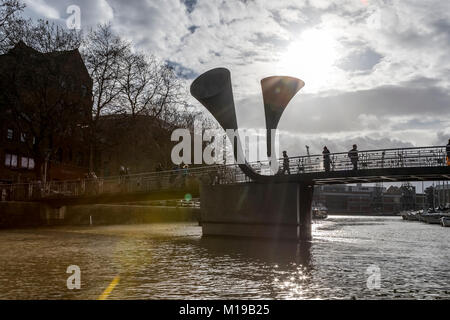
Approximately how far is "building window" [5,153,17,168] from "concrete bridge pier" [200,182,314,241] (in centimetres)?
3088

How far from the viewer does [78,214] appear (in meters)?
42.2

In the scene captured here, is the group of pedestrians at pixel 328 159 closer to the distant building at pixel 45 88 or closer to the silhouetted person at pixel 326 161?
the silhouetted person at pixel 326 161

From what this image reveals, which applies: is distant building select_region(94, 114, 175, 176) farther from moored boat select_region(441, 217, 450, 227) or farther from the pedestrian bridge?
moored boat select_region(441, 217, 450, 227)

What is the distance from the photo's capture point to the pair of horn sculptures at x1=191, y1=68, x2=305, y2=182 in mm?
25406

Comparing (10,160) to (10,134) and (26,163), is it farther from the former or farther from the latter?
(10,134)

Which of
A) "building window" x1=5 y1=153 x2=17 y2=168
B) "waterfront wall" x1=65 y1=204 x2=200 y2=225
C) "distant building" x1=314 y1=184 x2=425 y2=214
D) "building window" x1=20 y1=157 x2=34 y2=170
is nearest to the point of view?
"waterfront wall" x1=65 y1=204 x2=200 y2=225

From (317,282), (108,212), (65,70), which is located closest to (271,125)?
(317,282)

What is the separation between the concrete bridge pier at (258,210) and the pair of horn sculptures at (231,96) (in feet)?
3.41

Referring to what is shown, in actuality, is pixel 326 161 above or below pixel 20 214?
above

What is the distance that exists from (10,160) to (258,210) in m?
35.5

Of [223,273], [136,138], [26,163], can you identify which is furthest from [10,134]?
[223,273]

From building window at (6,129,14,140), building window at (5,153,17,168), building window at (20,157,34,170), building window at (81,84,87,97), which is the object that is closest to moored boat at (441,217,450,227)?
building window at (81,84,87,97)
